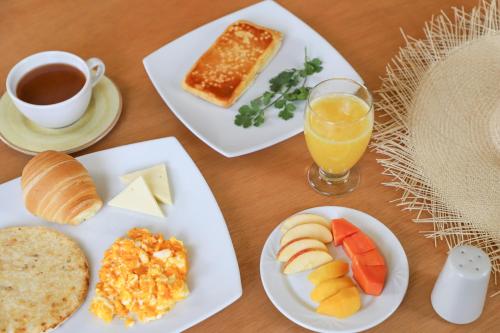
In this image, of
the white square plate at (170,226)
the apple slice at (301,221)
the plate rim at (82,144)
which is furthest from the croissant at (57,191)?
the apple slice at (301,221)

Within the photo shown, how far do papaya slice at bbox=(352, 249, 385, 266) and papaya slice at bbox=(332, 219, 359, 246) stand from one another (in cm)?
5

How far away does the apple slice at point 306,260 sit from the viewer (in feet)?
3.59

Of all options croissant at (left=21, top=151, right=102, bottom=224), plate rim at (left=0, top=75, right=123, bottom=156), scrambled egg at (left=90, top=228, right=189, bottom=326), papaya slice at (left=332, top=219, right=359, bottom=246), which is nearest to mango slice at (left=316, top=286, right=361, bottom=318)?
papaya slice at (left=332, top=219, right=359, bottom=246)

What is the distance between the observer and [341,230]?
114 centimetres

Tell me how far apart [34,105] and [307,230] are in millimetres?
623

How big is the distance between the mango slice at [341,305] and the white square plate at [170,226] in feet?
0.49

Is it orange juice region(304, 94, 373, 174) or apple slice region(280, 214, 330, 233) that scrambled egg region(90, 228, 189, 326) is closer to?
apple slice region(280, 214, 330, 233)

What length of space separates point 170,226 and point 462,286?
53cm

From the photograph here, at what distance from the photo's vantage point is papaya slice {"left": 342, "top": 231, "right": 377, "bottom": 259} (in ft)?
3.65

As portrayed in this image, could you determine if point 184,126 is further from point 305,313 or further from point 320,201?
point 305,313

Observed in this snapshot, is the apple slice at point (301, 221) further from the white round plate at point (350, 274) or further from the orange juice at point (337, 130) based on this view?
the orange juice at point (337, 130)

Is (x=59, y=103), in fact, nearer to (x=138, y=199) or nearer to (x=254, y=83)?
(x=138, y=199)

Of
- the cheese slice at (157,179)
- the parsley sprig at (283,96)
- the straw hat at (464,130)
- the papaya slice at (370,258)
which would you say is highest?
the straw hat at (464,130)

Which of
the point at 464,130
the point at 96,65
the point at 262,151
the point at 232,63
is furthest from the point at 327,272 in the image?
the point at 96,65
